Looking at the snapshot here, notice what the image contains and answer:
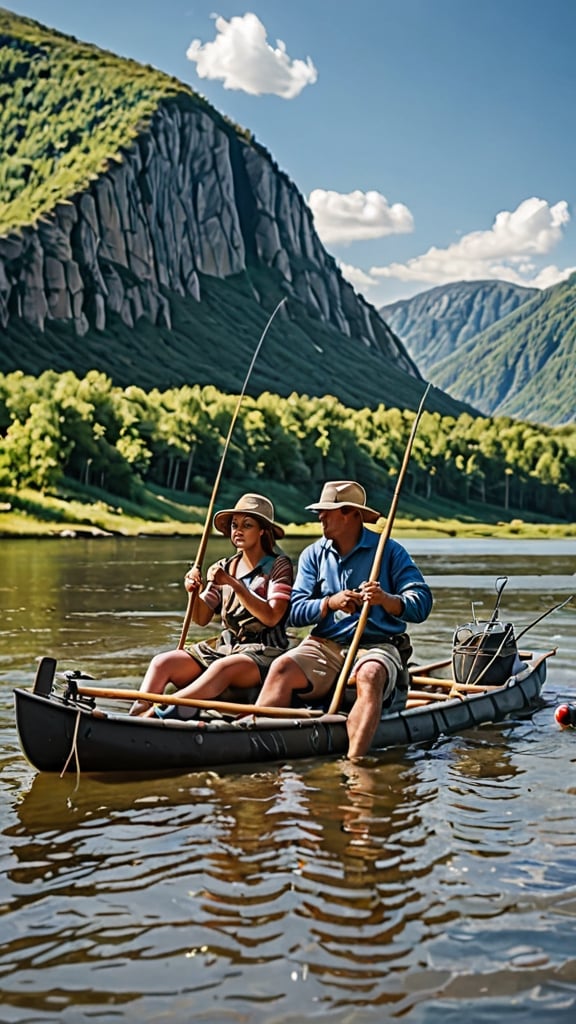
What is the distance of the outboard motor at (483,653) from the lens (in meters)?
16.2

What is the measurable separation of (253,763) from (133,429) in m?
105

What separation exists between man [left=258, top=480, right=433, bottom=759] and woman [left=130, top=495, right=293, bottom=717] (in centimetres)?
27

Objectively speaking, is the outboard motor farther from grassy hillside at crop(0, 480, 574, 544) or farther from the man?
grassy hillside at crop(0, 480, 574, 544)

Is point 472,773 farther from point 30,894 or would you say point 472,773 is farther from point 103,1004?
point 103,1004

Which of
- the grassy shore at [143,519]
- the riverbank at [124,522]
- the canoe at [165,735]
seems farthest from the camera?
the grassy shore at [143,519]

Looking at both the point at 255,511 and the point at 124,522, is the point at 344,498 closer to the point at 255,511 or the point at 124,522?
the point at 255,511

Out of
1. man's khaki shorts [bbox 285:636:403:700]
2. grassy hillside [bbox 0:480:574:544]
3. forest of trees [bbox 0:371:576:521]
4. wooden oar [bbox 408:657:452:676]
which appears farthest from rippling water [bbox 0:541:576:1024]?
forest of trees [bbox 0:371:576:521]

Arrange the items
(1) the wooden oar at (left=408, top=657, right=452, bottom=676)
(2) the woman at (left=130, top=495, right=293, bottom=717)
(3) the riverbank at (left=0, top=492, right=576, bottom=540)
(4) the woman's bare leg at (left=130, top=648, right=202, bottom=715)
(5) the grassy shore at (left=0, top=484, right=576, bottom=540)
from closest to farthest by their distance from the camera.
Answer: (2) the woman at (left=130, top=495, right=293, bottom=717) → (4) the woman's bare leg at (left=130, top=648, right=202, bottom=715) → (1) the wooden oar at (left=408, top=657, right=452, bottom=676) → (3) the riverbank at (left=0, top=492, right=576, bottom=540) → (5) the grassy shore at (left=0, top=484, right=576, bottom=540)

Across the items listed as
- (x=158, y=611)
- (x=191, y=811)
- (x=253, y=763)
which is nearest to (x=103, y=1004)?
(x=191, y=811)

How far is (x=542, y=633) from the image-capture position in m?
27.3

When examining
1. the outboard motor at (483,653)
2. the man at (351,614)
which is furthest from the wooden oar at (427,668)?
A: the man at (351,614)

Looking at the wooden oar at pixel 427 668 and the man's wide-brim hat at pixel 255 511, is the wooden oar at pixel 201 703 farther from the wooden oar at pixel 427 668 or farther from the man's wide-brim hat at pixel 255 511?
the wooden oar at pixel 427 668

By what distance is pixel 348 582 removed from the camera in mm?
12727

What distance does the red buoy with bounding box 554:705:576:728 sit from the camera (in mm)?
15258
